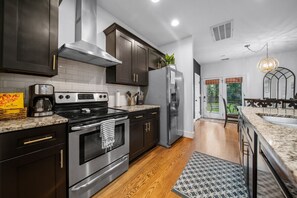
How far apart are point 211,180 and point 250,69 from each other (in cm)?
552

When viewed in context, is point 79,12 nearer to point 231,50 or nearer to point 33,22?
point 33,22

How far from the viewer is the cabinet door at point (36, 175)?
91cm

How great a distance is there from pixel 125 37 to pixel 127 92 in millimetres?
1132

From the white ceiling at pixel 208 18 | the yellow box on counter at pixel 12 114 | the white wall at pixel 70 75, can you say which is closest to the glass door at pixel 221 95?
the white ceiling at pixel 208 18

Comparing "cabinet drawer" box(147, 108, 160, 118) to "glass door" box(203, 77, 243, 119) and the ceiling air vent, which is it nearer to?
the ceiling air vent

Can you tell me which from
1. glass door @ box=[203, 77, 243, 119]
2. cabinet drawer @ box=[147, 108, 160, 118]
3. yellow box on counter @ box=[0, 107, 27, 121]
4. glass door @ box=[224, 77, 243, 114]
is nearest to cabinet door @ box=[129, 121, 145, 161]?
cabinet drawer @ box=[147, 108, 160, 118]

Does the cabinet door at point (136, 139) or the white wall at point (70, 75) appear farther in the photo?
the cabinet door at point (136, 139)

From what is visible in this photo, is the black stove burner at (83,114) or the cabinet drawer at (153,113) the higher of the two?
the black stove burner at (83,114)

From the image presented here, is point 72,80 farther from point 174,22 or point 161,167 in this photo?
point 174,22

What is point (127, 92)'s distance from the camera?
2830 mm

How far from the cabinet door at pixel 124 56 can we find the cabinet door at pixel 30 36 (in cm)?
97

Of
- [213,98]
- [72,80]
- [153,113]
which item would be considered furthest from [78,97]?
[213,98]

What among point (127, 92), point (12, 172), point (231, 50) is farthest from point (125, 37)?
point (231, 50)

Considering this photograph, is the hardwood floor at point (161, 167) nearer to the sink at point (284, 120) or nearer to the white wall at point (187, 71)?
the white wall at point (187, 71)
